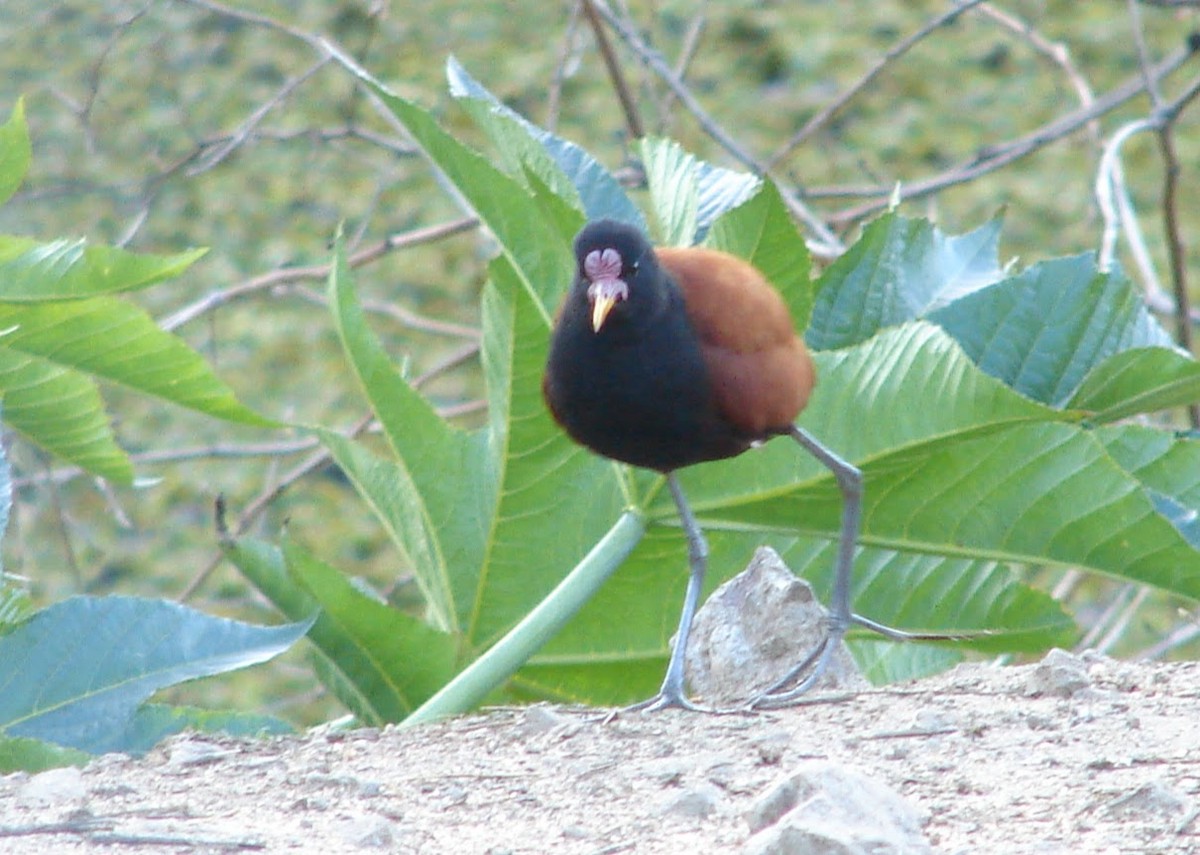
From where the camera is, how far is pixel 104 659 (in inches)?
99.0

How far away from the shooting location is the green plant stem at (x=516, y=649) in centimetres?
283

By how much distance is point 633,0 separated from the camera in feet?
28.9

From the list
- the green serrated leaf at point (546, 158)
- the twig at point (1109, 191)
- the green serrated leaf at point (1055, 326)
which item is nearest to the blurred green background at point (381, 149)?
the twig at point (1109, 191)

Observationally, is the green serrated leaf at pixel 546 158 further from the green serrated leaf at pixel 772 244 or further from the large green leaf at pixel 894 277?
the large green leaf at pixel 894 277

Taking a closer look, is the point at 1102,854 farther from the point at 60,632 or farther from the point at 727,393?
the point at 60,632

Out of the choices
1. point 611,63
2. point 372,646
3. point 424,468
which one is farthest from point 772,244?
point 611,63

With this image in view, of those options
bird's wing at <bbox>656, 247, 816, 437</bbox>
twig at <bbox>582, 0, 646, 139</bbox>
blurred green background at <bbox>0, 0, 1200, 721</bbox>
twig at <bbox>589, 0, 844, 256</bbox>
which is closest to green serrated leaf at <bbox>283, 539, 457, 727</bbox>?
bird's wing at <bbox>656, 247, 816, 437</bbox>

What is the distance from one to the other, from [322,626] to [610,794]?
38.3 inches

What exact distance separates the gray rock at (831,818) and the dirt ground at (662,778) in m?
0.03

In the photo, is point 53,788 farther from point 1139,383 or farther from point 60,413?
point 1139,383

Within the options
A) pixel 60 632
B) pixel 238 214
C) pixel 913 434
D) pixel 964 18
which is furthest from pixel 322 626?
pixel 964 18

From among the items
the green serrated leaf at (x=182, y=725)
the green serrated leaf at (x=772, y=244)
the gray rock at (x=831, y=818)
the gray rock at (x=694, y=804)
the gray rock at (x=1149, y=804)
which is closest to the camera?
the gray rock at (x=831, y=818)

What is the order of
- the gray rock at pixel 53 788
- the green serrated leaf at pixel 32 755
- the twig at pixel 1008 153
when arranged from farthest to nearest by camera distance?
the twig at pixel 1008 153, the green serrated leaf at pixel 32 755, the gray rock at pixel 53 788

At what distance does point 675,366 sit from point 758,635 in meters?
0.53
